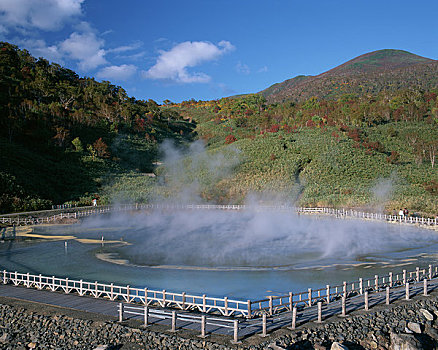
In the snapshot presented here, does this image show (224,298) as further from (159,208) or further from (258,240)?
(159,208)

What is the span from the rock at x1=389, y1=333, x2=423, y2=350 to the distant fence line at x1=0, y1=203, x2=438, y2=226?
90.8 ft

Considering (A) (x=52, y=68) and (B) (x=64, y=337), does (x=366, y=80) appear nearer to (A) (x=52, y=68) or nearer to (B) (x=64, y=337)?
(A) (x=52, y=68)

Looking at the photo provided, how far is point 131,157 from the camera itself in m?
76.7

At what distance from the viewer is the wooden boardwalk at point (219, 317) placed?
40.9 ft

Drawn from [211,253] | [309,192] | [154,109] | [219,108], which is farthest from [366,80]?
[211,253]

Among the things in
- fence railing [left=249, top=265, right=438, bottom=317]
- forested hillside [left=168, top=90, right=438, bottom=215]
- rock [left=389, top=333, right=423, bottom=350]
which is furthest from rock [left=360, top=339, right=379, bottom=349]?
forested hillside [left=168, top=90, right=438, bottom=215]

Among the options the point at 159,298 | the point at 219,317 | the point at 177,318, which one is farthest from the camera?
the point at 159,298

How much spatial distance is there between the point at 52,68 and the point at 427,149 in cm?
10246

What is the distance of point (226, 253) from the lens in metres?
26.8

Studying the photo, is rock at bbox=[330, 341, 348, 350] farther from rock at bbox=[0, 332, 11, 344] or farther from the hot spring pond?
rock at bbox=[0, 332, 11, 344]

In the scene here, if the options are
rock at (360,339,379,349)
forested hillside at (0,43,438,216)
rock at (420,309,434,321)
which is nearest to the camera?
rock at (360,339,379,349)

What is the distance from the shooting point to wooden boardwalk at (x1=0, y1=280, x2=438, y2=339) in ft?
40.9

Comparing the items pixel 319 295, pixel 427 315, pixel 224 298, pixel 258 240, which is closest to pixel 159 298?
pixel 224 298

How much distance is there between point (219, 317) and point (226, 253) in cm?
1307
